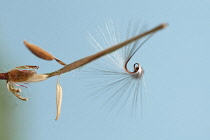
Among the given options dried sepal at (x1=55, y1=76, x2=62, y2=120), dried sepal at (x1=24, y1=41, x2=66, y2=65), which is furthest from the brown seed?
dried sepal at (x1=55, y1=76, x2=62, y2=120)

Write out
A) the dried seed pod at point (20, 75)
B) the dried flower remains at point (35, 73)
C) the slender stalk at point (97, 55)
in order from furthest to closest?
the dried seed pod at point (20, 75) < the dried flower remains at point (35, 73) < the slender stalk at point (97, 55)

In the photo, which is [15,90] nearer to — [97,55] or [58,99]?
[58,99]

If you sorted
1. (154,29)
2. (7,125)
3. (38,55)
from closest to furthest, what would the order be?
1. (154,29)
2. (38,55)
3. (7,125)

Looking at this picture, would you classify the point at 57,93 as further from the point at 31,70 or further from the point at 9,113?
the point at 9,113

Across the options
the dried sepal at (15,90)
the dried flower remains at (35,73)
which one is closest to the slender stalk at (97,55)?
the dried flower remains at (35,73)

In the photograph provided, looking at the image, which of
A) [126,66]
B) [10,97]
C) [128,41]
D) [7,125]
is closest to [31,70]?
[126,66]

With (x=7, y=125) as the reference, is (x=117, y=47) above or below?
above

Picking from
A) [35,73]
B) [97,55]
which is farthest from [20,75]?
[97,55]

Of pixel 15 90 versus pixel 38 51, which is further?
pixel 15 90

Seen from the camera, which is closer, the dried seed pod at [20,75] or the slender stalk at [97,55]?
the slender stalk at [97,55]

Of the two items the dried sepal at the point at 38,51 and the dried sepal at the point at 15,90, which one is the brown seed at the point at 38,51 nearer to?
the dried sepal at the point at 38,51

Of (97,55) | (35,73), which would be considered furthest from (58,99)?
(97,55)
